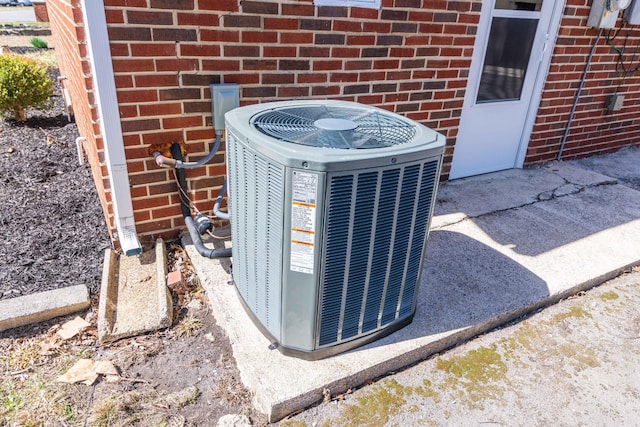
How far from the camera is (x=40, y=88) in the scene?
18.2ft

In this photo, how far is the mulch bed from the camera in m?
2.77

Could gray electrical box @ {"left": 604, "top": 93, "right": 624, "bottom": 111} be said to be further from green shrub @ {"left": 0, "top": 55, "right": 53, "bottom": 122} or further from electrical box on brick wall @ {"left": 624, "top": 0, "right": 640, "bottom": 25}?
green shrub @ {"left": 0, "top": 55, "right": 53, "bottom": 122}

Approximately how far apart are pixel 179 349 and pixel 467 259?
1.85 metres

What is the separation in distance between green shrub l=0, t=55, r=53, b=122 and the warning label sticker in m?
5.16

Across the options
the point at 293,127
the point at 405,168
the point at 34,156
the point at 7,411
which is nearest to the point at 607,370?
the point at 405,168

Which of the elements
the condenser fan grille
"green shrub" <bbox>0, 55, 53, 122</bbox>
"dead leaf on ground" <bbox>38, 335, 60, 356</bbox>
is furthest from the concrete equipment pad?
"green shrub" <bbox>0, 55, 53, 122</bbox>

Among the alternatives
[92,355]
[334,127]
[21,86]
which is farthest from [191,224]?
[21,86]

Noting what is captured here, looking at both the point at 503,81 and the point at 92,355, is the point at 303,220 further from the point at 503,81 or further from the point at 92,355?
the point at 503,81

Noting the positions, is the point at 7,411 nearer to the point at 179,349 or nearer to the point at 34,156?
the point at 179,349

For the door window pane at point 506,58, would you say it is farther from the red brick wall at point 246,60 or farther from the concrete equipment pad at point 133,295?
the concrete equipment pad at point 133,295

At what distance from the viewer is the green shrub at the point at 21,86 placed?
208 inches

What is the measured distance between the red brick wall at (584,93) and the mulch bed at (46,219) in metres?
4.13

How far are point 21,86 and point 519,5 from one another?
215 inches

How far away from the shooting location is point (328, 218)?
1.74 m
